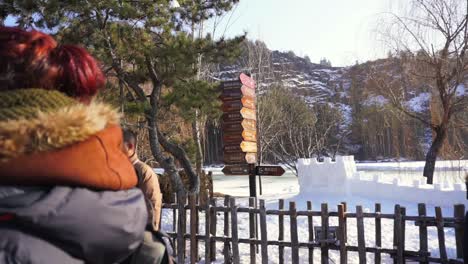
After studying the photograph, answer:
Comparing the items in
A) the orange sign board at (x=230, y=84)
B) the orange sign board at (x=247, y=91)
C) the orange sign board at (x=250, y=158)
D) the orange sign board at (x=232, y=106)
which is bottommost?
the orange sign board at (x=250, y=158)

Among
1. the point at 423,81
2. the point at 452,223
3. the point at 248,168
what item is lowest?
the point at 452,223

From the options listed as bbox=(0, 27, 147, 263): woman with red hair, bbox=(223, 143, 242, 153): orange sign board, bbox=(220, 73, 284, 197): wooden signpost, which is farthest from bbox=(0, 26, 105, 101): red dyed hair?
bbox=(223, 143, 242, 153): orange sign board

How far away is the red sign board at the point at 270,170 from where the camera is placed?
21.4 feet

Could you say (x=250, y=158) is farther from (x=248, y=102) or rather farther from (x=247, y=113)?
(x=248, y=102)

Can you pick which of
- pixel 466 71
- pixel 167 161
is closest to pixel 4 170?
pixel 167 161

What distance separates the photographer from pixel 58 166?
85cm

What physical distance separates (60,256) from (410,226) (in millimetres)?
8831

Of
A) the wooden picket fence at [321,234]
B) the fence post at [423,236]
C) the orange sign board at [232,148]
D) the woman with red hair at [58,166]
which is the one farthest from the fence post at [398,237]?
the woman with red hair at [58,166]

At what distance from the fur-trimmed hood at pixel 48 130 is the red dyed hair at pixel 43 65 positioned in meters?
0.09

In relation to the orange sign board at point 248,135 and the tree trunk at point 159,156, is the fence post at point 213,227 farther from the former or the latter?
the tree trunk at point 159,156

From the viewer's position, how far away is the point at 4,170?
0.83 m

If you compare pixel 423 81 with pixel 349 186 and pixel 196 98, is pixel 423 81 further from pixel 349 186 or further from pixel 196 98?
pixel 196 98

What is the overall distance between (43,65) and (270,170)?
5.92 m

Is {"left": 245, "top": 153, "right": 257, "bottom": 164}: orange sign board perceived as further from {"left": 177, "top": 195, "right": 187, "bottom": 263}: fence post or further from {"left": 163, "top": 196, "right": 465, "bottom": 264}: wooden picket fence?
{"left": 177, "top": 195, "right": 187, "bottom": 263}: fence post
